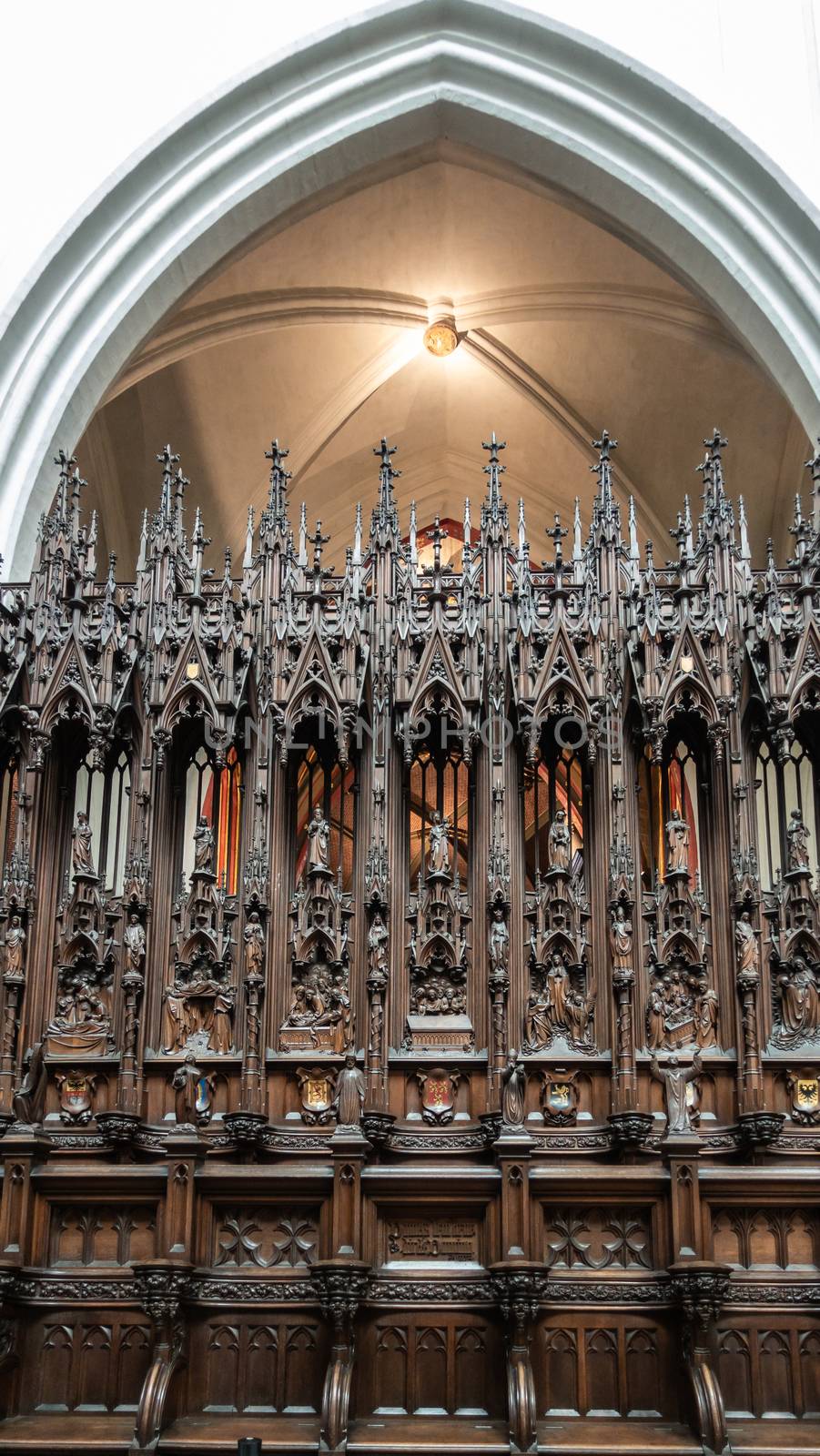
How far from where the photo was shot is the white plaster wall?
12141 mm

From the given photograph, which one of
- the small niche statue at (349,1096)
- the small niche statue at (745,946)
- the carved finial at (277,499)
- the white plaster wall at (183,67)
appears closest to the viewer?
the small niche statue at (349,1096)

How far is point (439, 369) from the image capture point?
17594 millimetres

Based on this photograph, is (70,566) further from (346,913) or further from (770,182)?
(770,182)

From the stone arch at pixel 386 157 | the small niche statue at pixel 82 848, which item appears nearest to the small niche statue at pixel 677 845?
the stone arch at pixel 386 157

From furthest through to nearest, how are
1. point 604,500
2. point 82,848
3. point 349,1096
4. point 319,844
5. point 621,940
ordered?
point 604,500 < point 82,848 < point 319,844 < point 621,940 < point 349,1096

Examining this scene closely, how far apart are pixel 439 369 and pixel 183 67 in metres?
5.61

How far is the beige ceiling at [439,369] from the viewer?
583 inches

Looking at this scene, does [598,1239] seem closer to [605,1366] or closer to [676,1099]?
[605,1366]

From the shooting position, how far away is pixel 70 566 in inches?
425

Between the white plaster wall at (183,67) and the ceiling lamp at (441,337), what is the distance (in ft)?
13.6

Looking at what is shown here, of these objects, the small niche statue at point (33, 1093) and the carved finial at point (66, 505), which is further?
the carved finial at point (66, 505)

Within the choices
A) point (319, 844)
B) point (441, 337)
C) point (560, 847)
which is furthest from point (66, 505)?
point (441, 337)

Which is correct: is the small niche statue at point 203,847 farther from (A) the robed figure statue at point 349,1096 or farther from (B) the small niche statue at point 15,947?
(A) the robed figure statue at point 349,1096

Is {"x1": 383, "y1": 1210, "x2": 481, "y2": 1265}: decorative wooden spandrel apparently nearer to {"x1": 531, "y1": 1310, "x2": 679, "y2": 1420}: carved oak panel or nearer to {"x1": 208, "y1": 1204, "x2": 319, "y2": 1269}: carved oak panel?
{"x1": 208, "y1": 1204, "x2": 319, "y2": 1269}: carved oak panel
